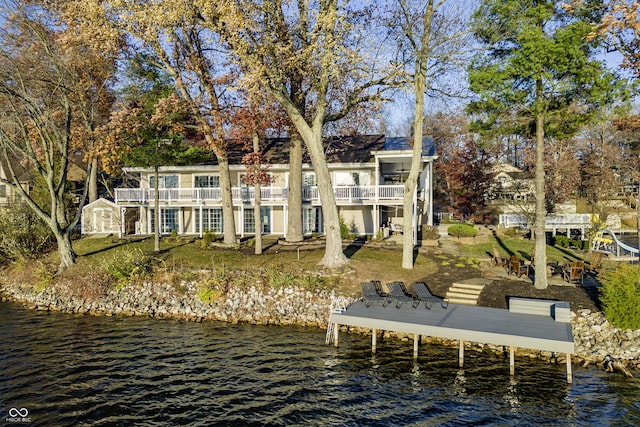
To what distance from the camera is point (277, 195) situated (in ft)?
95.2

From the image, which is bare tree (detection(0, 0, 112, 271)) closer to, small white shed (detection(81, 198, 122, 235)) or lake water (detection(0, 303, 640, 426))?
small white shed (detection(81, 198, 122, 235))

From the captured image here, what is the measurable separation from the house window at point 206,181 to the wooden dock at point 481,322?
1941 centimetres

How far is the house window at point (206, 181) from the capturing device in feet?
106

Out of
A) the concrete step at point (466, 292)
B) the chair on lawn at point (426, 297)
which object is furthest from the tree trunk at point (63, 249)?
the concrete step at point (466, 292)

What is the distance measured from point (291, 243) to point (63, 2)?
16867 millimetres

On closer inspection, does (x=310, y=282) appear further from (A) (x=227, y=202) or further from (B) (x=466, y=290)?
(A) (x=227, y=202)

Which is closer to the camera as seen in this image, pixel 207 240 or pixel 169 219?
pixel 207 240

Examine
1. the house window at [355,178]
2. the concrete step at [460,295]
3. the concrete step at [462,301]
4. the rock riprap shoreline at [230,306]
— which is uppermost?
the house window at [355,178]

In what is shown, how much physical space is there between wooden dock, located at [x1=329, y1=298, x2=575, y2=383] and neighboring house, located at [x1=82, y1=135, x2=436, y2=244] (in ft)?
41.9

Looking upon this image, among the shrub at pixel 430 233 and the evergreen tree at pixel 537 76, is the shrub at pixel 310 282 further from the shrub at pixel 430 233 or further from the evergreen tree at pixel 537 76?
the shrub at pixel 430 233

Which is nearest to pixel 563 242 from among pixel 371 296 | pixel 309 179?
pixel 309 179

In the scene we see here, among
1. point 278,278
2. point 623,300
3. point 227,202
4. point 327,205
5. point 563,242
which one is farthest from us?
point 563,242

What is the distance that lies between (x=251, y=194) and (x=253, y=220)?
212 centimetres

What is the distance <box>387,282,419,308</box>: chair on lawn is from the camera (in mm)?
15617
